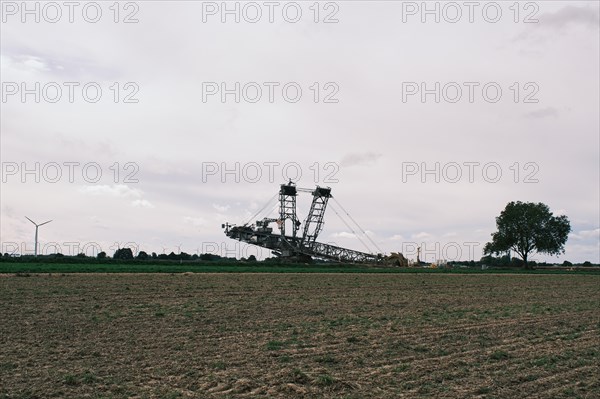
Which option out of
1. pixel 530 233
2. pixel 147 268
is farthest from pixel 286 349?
pixel 530 233

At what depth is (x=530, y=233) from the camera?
125312mm

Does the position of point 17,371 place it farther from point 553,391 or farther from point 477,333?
point 477,333

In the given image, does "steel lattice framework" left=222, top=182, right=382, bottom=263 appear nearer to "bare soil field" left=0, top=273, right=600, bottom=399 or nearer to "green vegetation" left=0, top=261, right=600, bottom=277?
"green vegetation" left=0, top=261, right=600, bottom=277

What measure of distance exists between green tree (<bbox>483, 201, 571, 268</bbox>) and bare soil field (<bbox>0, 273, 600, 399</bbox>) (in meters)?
98.2

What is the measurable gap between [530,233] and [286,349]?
118 m

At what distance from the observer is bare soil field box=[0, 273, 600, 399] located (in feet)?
42.7

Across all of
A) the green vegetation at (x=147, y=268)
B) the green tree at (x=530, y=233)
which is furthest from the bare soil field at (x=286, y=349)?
the green tree at (x=530, y=233)

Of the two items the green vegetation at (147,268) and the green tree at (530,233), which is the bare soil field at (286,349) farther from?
the green tree at (530,233)

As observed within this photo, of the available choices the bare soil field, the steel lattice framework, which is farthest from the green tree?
the bare soil field

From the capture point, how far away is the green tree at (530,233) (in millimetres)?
124438

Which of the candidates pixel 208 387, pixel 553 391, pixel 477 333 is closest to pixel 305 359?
pixel 208 387

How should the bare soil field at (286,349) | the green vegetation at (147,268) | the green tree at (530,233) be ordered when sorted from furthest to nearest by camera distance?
the green tree at (530,233) < the green vegetation at (147,268) < the bare soil field at (286,349)

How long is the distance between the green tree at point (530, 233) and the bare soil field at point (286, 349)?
322 feet

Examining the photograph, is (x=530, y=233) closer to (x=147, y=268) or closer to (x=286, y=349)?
(x=147, y=268)
